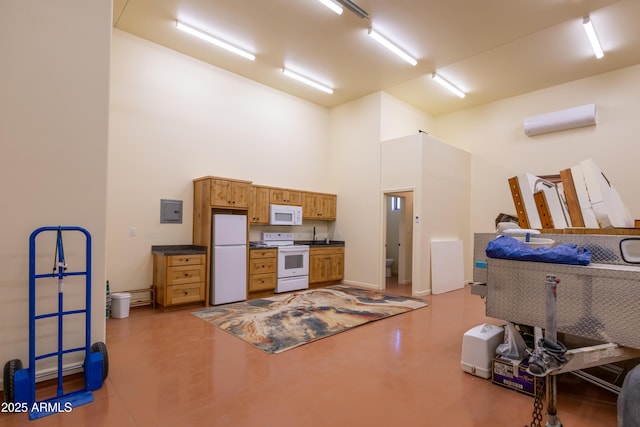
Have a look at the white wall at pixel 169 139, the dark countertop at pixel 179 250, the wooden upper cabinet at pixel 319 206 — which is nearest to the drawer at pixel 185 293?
the dark countertop at pixel 179 250

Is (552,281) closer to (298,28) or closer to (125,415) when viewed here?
(125,415)

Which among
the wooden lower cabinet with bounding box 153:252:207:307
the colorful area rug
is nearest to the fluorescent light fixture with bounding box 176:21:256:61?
Result: the wooden lower cabinet with bounding box 153:252:207:307

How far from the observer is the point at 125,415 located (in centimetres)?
221

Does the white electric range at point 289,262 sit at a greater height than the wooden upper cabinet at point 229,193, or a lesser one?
lesser

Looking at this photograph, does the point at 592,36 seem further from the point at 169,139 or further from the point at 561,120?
the point at 169,139

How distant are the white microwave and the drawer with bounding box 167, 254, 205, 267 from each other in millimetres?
1735

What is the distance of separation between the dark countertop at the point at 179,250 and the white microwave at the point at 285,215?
5.21 feet

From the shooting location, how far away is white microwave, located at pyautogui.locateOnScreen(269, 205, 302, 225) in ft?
21.2

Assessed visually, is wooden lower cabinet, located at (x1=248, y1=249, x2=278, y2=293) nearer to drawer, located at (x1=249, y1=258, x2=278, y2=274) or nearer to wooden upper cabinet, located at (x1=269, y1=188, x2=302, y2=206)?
drawer, located at (x1=249, y1=258, x2=278, y2=274)

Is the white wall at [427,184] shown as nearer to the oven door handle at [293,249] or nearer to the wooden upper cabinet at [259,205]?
the oven door handle at [293,249]

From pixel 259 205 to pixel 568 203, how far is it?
15.9 feet

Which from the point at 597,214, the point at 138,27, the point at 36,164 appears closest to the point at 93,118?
the point at 36,164

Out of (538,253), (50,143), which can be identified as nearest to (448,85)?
(538,253)

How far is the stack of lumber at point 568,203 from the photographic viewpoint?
3.13 meters
